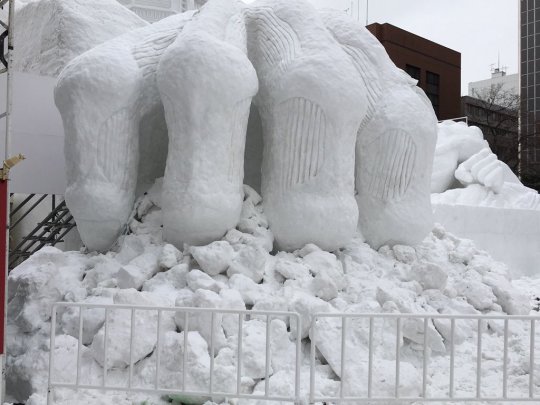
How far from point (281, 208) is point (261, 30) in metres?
1.78

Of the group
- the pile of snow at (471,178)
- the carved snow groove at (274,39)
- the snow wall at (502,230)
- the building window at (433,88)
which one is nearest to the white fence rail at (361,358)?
the carved snow groove at (274,39)

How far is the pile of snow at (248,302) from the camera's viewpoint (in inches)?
155

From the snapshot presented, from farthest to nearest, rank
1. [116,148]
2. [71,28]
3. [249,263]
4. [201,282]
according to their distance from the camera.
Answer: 1. [71,28]
2. [116,148]
3. [249,263]
4. [201,282]

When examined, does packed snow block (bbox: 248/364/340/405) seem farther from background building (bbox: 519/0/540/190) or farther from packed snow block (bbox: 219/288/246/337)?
background building (bbox: 519/0/540/190)

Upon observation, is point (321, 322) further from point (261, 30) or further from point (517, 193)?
point (517, 193)

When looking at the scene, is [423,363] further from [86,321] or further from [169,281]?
[86,321]

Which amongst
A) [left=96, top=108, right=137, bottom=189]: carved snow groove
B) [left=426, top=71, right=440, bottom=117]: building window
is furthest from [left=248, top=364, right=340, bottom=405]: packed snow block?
[left=426, top=71, right=440, bottom=117]: building window

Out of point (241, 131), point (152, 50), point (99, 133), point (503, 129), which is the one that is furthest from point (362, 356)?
point (503, 129)

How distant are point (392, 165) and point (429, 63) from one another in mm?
20160

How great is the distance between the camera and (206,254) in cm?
481

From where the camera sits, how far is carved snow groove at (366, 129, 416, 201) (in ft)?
19.4

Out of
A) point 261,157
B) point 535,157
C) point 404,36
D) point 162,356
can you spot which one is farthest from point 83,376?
point 535,157

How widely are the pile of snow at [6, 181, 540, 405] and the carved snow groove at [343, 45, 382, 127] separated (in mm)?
1434

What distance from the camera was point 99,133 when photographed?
5.29 metres
